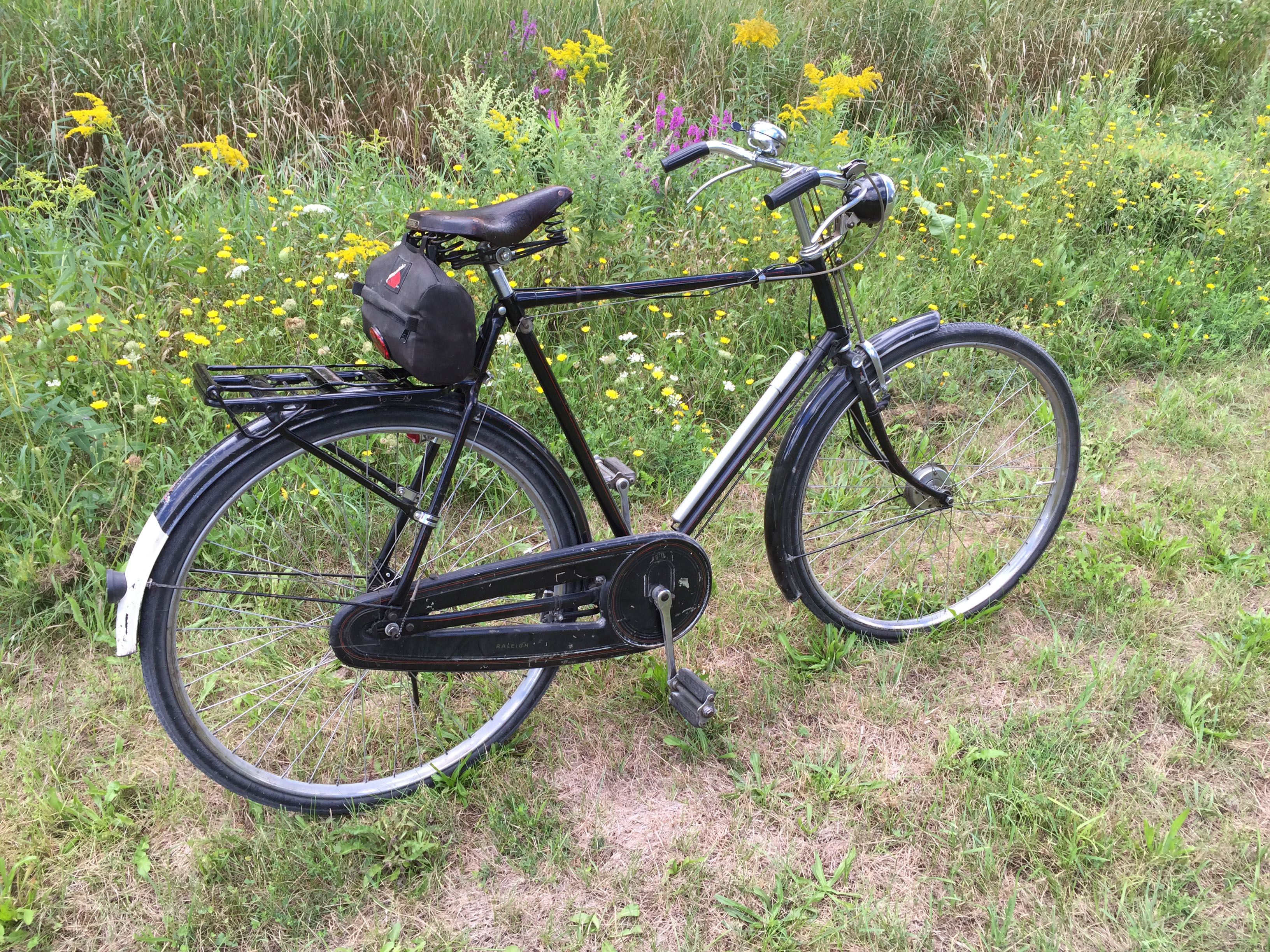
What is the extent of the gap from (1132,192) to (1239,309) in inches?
36.1

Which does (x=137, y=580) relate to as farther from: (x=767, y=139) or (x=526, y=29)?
(x=526, y=29)

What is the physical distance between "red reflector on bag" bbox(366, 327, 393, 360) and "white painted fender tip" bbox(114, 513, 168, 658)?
58 centimetres

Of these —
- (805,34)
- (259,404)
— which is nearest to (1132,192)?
(805,34)

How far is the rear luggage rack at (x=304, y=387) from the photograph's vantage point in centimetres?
176

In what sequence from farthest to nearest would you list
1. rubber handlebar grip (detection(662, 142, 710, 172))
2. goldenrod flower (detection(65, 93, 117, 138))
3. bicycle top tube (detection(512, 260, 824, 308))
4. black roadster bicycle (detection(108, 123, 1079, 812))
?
1. goldenrod flower (detection(65, 93, 117, 138))
2. rubber handlebar grip (detection(662, 142, 710, 172))
3. bicycle top tube (detection(512, 260, 824, 308))
4. black roadster bicycle (detection(108, 123, 1079, 812))

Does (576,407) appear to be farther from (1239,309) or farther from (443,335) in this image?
(1239,309)

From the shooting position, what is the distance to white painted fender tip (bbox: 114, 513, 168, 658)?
1790 mm

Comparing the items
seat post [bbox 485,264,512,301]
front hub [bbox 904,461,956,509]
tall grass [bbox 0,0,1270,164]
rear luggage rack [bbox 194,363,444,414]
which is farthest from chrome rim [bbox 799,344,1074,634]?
tall grass [bbox 0,0,1270,164]

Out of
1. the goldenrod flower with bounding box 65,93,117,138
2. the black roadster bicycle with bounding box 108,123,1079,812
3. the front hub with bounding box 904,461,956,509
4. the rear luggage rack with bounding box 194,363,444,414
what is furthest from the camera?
the goldenrod flower with bounding box 65,93,117,138

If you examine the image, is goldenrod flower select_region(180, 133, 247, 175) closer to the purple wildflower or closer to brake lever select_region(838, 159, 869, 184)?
the purple wildflower

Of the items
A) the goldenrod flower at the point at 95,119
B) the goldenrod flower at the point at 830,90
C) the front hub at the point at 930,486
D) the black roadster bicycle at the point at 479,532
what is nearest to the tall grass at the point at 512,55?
the goldenrod flower at the point at 95,119

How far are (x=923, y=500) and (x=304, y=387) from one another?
1810 millimetres

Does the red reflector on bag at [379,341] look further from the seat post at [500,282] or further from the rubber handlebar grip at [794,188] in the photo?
the rubber handlebar grip at [794,188]

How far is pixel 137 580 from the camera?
5.89ft
